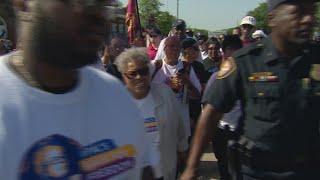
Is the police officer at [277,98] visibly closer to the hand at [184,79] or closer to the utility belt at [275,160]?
the utility belt at [275,160]

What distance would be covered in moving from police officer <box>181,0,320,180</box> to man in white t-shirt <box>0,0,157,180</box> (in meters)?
1.69

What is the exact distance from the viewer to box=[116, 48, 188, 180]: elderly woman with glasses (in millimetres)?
3955

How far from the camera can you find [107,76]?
164 centimetres

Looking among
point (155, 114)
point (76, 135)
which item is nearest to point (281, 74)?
point (155, 114)

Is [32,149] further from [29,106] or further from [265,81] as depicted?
[265,81]

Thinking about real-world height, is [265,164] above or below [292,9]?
below

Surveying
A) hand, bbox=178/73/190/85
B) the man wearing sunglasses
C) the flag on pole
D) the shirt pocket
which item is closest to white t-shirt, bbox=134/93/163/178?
the shirt pocket

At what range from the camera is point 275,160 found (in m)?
3.06

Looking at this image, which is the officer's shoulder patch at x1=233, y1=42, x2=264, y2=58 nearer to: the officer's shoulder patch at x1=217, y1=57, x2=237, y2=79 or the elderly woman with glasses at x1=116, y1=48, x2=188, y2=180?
the officer's shoulder patch at x1=217, y1=57, x2=237, y2=79

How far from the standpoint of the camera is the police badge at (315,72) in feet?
10.1

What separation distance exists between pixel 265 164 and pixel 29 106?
2033 mm

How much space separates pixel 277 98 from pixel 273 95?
0.03 metres

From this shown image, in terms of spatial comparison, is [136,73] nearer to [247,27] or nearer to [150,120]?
[150,120]

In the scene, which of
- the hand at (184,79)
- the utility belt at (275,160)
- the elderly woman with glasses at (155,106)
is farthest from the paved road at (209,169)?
the utility belt at (275,160)
